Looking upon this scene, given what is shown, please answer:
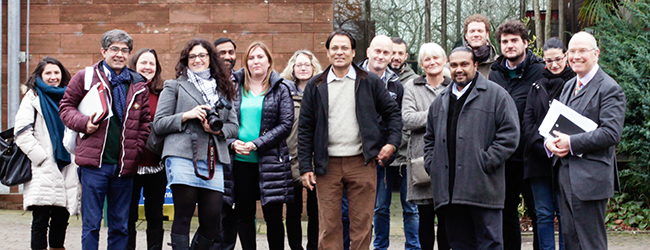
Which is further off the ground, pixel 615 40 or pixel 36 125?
pixel 615 40

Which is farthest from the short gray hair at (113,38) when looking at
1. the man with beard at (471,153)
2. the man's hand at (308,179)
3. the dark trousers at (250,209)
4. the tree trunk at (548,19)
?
the tree trunk at (548,19)

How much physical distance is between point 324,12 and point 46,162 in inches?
154

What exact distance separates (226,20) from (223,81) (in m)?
3.22

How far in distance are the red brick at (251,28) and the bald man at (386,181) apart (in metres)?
2.43

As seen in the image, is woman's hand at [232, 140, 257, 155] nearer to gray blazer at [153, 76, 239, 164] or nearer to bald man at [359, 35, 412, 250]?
gray blazer at [153, 76, 239, 164]

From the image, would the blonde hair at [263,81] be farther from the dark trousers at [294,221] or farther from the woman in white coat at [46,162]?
the woman in white coat at [46,162]

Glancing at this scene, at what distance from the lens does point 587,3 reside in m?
8.69

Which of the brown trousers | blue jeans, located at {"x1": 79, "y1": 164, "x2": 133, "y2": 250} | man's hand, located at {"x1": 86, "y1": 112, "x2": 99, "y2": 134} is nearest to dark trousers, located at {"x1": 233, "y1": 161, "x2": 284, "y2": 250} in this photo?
the brown trousers

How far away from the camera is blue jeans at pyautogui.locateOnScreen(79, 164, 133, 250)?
4906mm

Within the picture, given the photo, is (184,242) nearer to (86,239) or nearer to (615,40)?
(86,239)

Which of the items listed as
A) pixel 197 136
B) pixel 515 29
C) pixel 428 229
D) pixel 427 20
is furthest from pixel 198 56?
pixel 427 20

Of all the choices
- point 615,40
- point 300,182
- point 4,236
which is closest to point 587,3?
point 615,40

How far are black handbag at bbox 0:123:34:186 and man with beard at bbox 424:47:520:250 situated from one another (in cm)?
348

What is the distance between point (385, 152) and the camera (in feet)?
16.2
